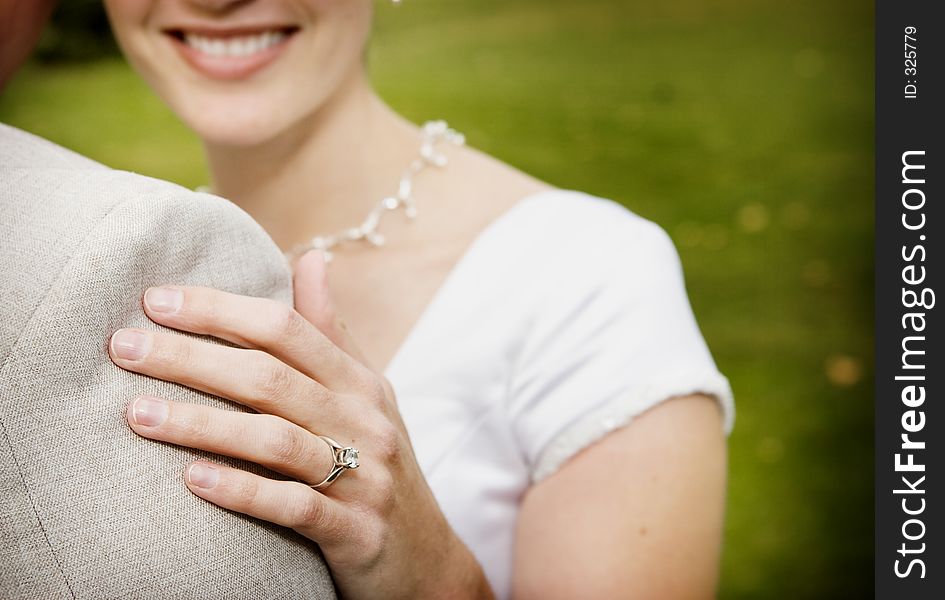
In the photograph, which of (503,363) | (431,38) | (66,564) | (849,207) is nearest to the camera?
(66,564)

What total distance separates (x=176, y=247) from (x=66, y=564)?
0.28 metres

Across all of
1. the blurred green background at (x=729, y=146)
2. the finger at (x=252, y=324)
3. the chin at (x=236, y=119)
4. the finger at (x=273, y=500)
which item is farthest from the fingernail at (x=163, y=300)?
the blurred green background at (x=729, y=146)

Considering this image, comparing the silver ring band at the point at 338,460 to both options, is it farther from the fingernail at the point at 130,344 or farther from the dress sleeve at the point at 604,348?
the dress sleeve at the point at 604,348

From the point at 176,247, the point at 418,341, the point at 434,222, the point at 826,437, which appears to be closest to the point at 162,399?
the point at 176,247

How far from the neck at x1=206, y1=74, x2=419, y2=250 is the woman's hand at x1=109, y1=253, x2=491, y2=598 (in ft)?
1.92

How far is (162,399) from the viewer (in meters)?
0.84

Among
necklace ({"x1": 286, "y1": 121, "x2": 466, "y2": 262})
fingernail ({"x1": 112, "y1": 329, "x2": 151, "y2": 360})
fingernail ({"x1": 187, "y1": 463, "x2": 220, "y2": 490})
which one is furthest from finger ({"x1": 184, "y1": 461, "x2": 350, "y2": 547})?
necklace ({"x1": 286, "y1": 121, "x2": 466, "y2": 262})

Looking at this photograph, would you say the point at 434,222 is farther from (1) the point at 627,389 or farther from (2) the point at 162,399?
(2) the point at 162,399

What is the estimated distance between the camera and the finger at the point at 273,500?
85 cm

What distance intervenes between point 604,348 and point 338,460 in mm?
547

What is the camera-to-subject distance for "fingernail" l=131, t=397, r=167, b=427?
821mm

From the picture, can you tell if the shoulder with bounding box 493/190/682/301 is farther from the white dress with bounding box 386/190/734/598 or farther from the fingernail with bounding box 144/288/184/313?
the fingernail with bounding box 144/288/184/313

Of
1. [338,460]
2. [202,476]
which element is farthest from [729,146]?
[202,476]

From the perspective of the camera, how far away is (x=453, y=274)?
1532 mm
